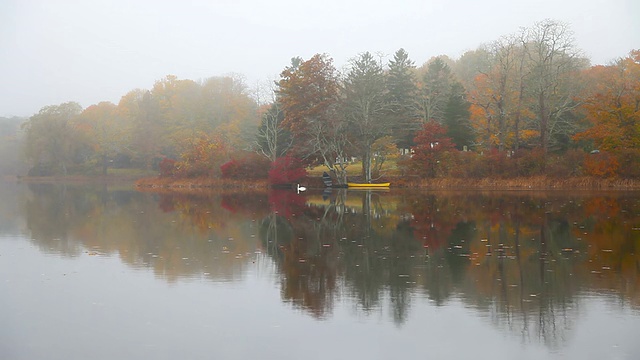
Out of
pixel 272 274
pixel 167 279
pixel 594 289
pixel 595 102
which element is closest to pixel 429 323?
pixel 594 289

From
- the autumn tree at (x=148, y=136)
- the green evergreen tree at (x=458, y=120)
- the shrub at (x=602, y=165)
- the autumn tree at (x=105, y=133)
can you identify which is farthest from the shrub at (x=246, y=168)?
the autumn tree at (x=105, y=133)

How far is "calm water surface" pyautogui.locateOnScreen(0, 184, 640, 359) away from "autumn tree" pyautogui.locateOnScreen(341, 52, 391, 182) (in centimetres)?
3151

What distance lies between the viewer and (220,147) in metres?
62.4

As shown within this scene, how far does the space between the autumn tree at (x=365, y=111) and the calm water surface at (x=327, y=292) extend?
3151 centimetres

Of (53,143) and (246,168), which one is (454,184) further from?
(53,143)

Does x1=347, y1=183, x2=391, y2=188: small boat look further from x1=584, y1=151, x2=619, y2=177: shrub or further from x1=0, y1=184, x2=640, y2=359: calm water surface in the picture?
x1=0, y1=184, x2=640, y2=359: calm water surface

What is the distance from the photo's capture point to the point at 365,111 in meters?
51.8

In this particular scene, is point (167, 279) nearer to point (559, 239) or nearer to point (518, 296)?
point (518, 296)

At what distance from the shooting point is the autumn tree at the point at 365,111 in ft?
170

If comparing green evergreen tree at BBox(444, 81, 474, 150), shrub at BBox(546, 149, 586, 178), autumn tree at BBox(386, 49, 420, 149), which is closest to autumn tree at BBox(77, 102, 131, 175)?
autumn tree at BBox(386, 49, 420, 149)

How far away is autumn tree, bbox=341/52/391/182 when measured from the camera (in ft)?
Result: 170

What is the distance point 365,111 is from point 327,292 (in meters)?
42.1

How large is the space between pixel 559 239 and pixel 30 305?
13406 millimetres

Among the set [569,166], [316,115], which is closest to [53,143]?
[316,115]
